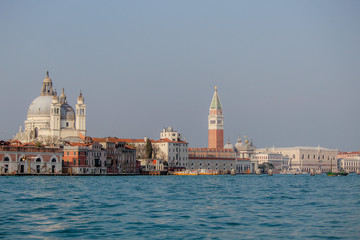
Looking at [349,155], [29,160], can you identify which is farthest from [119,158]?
[349,155]

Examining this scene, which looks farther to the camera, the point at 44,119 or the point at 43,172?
the point at 44,119

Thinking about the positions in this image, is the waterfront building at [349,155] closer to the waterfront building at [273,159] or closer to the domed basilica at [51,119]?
the waterfront building at [273,159]

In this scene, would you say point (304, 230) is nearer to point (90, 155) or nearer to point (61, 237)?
point (61, 237)

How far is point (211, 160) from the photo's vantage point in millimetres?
126688

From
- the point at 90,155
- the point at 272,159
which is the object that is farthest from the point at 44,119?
the point at 272,159

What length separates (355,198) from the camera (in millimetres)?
35562

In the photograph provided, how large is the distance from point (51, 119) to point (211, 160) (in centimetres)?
3529

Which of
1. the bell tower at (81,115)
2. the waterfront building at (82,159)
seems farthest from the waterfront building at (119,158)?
the bell tower at (81,115)

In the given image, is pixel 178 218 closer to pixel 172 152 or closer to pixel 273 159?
pixel 172 152

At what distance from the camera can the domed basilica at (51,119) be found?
104562mm

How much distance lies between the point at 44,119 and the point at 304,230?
91837 mm

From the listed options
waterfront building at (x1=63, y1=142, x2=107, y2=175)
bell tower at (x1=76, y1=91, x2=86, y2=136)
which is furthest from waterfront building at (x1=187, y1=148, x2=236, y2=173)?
waterfront building at (x1=63, y1=142, x2=107, y2=175)

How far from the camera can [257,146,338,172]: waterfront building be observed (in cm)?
17125

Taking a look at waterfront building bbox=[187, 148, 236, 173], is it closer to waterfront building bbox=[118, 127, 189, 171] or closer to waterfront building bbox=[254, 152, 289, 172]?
waterfront building bbox=[118, 127, 189, 171]
